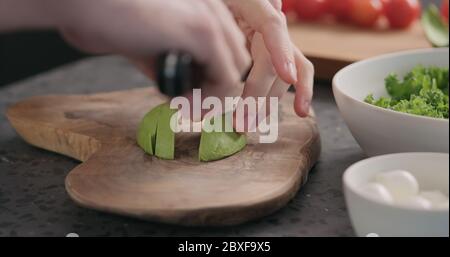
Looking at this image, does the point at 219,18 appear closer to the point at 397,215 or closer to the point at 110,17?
the point at 110,17

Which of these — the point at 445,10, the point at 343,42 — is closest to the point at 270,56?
the point at 343,42

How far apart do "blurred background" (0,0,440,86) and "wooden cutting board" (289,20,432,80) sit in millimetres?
883

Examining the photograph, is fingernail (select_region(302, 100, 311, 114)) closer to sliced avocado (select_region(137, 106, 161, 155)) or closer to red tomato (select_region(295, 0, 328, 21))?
sliced avocado (select_region(137, 106, 161, 155))

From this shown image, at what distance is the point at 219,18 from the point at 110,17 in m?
0.13

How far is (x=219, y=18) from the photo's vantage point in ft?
3.02

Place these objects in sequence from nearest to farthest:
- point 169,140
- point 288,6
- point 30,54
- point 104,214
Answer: point 104,214
point 169,140
point 288,6
point 30,54

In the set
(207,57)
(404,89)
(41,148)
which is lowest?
(41,148)

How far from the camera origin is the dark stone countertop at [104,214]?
110 cm

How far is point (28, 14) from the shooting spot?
95 centimetres

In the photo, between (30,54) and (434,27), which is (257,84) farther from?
(30,54)

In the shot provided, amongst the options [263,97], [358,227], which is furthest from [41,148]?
[358,227]

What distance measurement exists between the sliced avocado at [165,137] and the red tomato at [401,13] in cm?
105

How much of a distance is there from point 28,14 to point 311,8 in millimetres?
1340

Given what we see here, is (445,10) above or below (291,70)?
below
